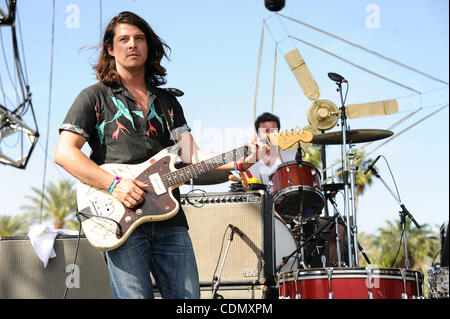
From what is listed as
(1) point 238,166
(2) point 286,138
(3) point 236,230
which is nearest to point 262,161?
(3) point 236,230

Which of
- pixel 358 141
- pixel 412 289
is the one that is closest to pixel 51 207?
pixel 358 141

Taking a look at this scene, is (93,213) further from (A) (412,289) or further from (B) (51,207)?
(B) (51,207)

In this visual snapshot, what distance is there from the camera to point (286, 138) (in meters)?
3.26

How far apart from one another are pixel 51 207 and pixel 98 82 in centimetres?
2531

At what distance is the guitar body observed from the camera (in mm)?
2459

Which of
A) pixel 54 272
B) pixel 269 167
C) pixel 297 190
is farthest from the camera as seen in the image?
pixel 269 167

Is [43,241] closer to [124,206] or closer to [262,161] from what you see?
[124,206]

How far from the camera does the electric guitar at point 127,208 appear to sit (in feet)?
8.09

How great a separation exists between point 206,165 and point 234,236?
162cm

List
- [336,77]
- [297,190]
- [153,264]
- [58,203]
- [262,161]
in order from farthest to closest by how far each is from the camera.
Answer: [58,203]
[262,161]
[297,190]
[336,77]
[153,264]

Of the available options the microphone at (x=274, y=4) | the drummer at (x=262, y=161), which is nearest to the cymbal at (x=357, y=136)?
the drummer at (x=262, y=161)

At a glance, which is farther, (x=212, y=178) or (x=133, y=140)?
(x=212, y=178)

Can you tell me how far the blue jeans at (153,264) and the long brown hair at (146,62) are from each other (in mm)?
877

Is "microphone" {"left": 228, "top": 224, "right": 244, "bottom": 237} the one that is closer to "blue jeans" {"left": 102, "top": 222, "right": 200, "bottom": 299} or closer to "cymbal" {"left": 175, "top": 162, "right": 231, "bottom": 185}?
"cymbal" {"left": 175, "top": 162, "right": 231, "bottom": 185}
